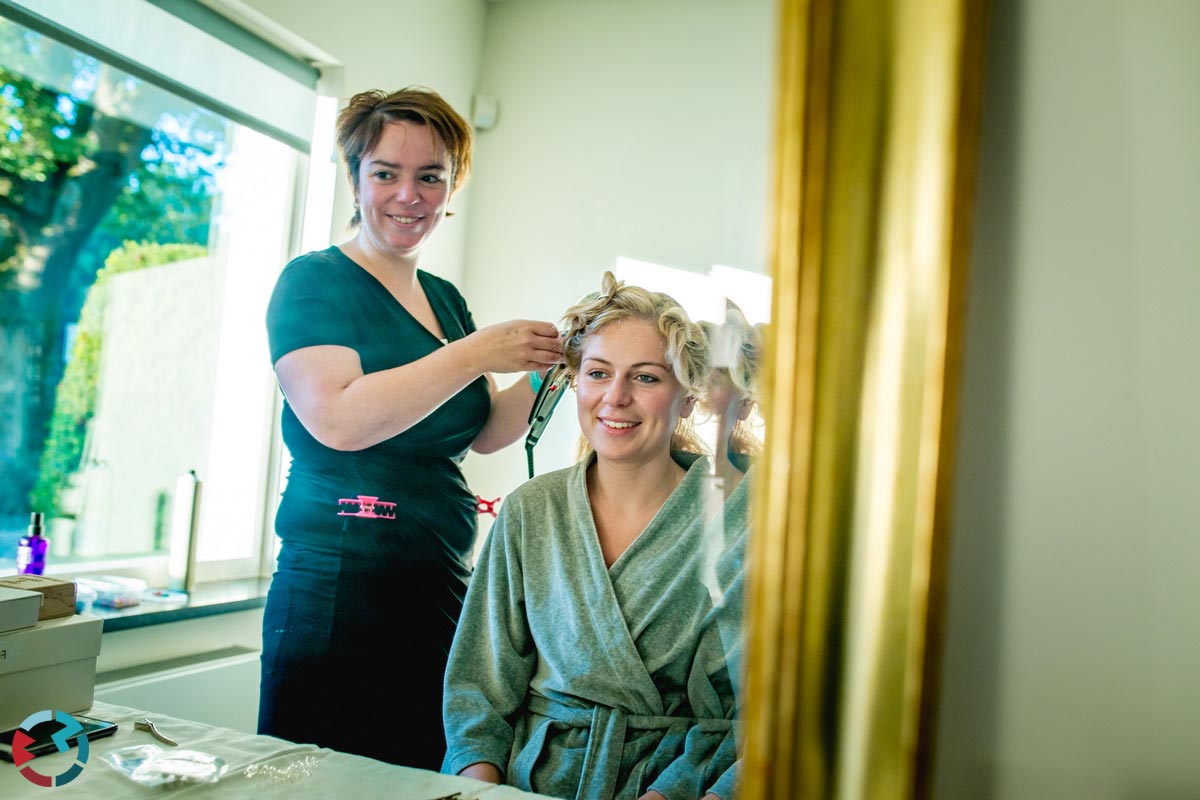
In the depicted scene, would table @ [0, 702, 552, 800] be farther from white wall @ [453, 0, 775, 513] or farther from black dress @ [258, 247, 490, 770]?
white wall @ [453, 0, 775, 513]

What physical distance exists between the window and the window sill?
0.09ft

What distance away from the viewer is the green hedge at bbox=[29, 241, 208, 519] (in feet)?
3.01

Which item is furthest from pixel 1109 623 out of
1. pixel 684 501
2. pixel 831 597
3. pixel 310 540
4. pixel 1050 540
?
pixel 310 540

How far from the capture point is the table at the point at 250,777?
691mm

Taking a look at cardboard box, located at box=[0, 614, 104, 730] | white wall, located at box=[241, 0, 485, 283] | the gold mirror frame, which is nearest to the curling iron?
white wall, located at box=[241, 0, 485, 283]

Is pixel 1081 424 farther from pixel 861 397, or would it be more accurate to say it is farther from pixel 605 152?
pixel 605 152

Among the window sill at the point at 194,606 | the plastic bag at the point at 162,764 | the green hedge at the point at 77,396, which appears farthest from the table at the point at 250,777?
the green hedge at the point at 77,396

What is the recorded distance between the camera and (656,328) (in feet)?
2.58

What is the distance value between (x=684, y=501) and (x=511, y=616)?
0.21 m

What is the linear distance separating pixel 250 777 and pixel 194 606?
266 millimetres

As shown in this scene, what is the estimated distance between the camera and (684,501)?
0.77 m

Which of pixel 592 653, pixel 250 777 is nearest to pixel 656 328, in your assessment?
pixel 592 653

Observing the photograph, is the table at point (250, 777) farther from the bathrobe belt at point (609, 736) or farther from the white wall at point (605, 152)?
the white wall at point (605, 152)

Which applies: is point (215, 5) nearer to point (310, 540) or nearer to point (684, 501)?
point (310, 540)
